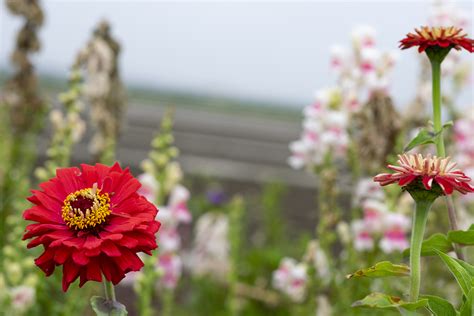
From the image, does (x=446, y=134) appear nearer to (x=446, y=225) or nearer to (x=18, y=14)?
(x=446, y=225)

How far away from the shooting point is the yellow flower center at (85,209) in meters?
0.88

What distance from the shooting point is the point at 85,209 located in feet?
2.91

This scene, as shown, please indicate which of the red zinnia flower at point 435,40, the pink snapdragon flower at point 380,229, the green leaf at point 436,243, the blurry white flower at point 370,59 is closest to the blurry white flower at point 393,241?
the pink snapdragon flower at point 380,229

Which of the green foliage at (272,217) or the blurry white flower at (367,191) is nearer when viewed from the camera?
the blurry white flower at (367,191)

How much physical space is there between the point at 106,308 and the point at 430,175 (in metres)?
0.42

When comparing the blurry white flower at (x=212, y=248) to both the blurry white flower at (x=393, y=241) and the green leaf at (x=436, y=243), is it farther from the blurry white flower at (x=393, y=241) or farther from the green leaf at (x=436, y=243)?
the green leaf at (x=436, y=243)

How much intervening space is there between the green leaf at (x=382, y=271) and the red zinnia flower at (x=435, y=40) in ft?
0.97

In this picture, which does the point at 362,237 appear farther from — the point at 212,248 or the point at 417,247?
the point at 417,247

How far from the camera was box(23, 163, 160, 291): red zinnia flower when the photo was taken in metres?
0.83

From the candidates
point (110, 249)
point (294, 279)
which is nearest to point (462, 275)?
point (110, 249)

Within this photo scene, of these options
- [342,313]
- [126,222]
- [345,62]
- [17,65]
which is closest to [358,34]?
[345,62]

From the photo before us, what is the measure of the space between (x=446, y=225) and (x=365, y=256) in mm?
380

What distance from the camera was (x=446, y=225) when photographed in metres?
2.60

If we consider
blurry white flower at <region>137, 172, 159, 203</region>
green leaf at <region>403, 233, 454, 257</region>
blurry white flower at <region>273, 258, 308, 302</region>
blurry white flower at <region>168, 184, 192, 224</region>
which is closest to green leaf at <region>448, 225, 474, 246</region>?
green leaf at <region>403, 233, 454, 257</region>
